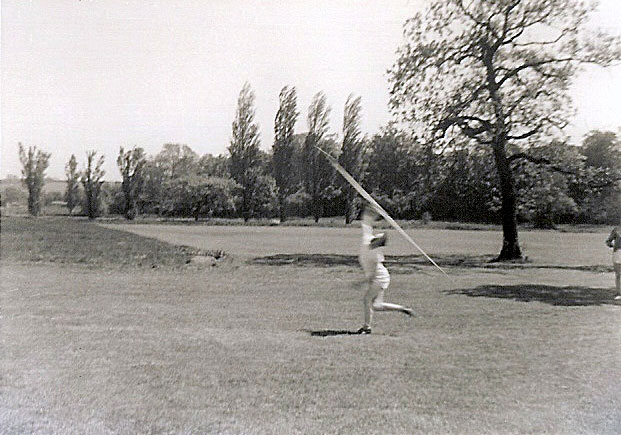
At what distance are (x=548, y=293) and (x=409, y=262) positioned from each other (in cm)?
133

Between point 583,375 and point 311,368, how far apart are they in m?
1.94

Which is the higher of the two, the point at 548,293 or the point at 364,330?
the point at 548,293

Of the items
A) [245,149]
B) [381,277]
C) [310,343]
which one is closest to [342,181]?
[381,277]

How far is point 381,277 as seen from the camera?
4.36 metres

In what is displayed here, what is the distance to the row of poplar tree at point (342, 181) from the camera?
4.60 meters

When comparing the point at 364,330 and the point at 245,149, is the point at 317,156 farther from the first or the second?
the point at 364,330

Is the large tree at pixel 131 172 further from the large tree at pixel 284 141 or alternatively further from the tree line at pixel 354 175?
the large tree at pixel 284 141

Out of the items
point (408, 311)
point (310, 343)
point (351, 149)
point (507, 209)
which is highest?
point (351, 149)

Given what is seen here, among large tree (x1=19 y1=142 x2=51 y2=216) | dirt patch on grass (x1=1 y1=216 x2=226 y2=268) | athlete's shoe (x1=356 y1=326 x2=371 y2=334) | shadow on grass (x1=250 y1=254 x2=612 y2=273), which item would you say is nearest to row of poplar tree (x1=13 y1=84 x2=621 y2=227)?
shadow on grass (x1=250 y1=254 x2=612 y2=273)

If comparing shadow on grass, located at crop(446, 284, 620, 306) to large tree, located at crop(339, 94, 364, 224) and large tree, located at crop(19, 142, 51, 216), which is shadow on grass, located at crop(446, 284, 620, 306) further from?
large tree, located at crop(19, 142, 51, 216)

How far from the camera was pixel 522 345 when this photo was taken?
425 centimetres

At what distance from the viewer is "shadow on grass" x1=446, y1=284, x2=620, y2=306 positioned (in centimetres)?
463

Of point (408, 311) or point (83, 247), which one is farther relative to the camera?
point (83, 247)

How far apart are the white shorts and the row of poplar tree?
0.48m
